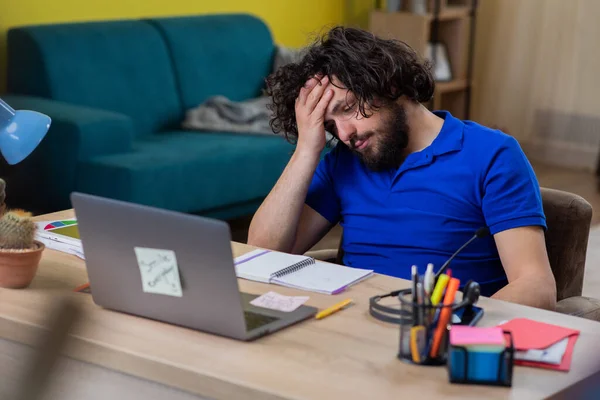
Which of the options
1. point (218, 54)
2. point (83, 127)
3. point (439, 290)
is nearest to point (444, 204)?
point (439, 290)

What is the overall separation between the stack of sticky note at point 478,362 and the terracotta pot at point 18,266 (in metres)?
0.69

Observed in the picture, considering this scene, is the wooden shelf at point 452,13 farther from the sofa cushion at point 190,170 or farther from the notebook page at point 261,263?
the notebook page at point 261,263

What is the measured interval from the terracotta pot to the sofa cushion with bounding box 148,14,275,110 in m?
3.01

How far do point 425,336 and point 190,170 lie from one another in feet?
8.88

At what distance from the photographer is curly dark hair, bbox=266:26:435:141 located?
1.78m

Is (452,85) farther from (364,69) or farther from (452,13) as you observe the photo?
(364,69)

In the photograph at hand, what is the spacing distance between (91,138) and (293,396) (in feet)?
8.80

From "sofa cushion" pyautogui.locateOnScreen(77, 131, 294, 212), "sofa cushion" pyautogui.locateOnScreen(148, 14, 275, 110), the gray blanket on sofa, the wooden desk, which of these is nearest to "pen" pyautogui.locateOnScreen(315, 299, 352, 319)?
the wooden desk

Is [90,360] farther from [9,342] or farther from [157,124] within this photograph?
[157,124]

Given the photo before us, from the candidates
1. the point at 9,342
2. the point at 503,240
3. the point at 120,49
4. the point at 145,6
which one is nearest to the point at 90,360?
the point at 9,342

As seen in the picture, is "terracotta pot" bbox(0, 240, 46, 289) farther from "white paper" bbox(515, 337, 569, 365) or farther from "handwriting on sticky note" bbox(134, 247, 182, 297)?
"white paper" bbox(515, 337, 569, 365)

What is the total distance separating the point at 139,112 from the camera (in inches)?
163

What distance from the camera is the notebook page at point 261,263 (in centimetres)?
149

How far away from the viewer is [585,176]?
212 inches
